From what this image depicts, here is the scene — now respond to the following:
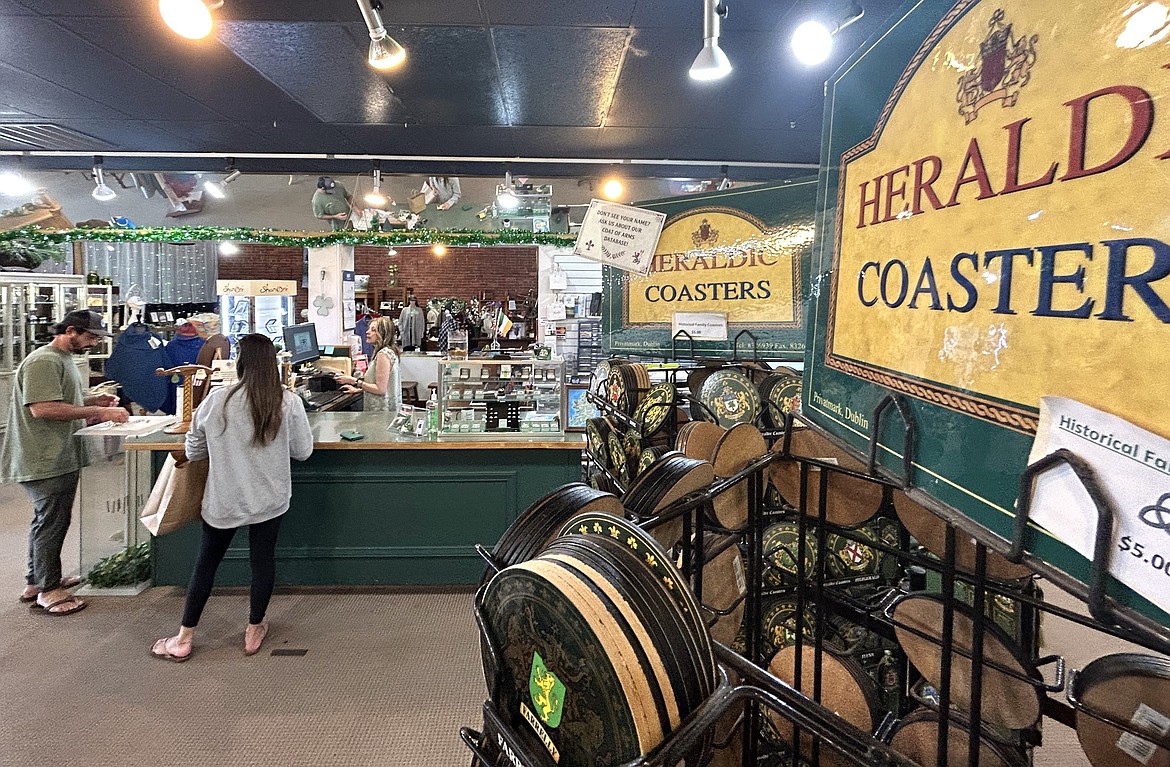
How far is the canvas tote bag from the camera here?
10.7 ft

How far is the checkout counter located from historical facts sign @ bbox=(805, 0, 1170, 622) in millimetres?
3387

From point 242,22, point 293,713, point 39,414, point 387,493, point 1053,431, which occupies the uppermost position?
point 242,22

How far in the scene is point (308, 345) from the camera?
244 inches

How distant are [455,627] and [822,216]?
134 inches

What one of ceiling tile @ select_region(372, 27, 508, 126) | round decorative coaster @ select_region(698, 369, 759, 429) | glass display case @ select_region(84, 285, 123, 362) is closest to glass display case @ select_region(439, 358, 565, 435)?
ceiling tile @ select_region(372, 27, 508, 126)

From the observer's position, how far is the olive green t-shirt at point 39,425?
3.58 m

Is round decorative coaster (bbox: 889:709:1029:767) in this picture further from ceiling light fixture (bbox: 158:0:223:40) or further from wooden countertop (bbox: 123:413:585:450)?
ceiling light fixture (bbox: 158:0:223:40)

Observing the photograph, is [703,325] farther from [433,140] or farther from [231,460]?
[433,140]

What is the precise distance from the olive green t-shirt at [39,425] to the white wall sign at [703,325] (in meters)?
3.56

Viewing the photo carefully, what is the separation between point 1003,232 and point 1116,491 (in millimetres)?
219

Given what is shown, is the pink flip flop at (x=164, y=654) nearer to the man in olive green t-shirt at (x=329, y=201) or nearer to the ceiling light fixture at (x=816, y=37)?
the ceiling light fixture at (x=816, y=37)

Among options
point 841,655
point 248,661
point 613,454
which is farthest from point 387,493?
point 841,655

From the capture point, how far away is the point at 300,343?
6051mm

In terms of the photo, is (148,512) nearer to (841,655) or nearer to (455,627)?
(455,627)
